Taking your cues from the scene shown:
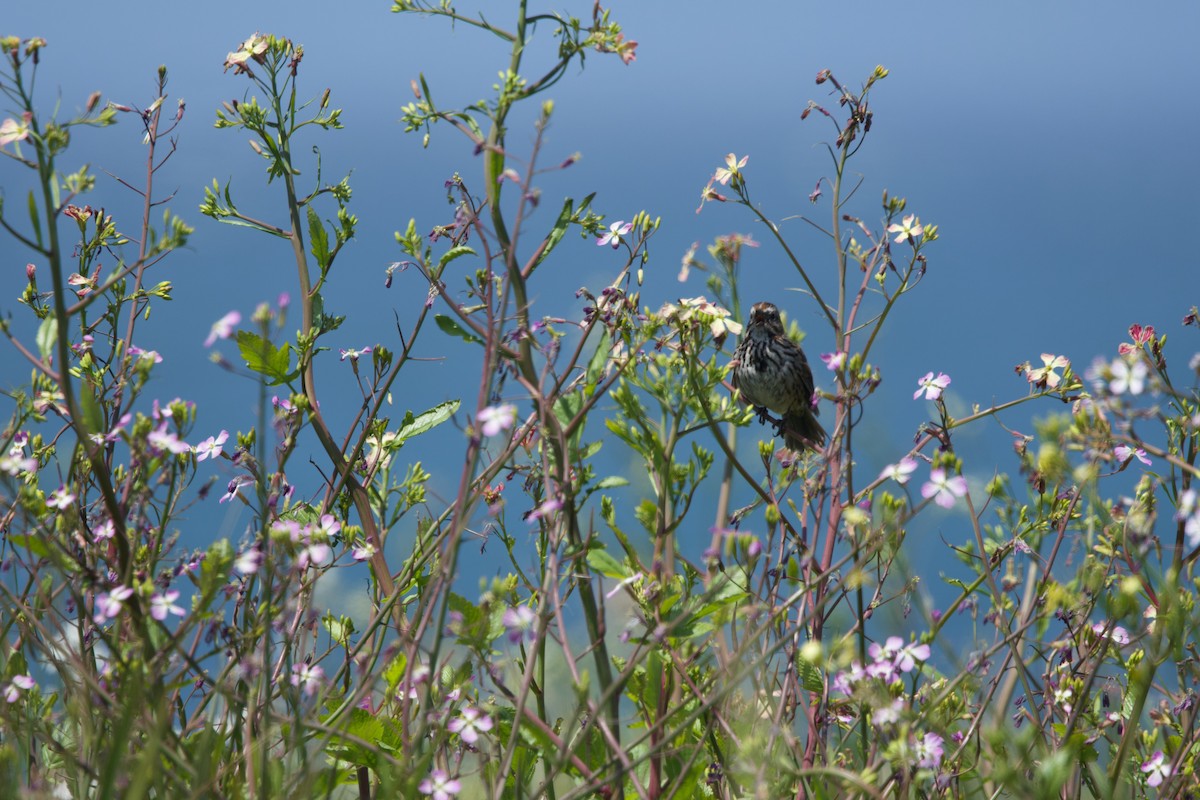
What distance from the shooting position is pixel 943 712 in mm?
2037

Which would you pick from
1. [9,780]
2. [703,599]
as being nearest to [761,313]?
[703,599]

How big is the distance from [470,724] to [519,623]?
34 cm

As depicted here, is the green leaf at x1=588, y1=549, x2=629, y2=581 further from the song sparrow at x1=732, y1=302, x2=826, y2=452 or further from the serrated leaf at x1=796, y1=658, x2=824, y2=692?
the song sparrow at x1=732, y1=302, x2=826, y2=452

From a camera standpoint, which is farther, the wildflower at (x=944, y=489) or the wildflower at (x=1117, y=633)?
the wildflower at (x=1117, y=633)

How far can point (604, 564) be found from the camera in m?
1.83

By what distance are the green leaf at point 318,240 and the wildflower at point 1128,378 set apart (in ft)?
5.57

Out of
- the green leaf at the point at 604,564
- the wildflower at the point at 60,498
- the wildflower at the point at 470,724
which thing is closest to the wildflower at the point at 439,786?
the wildflower at the point at 470,724

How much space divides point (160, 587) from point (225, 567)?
267mm

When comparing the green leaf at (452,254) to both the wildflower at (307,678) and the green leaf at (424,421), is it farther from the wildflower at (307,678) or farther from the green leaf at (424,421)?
the wildflower at (307,678)

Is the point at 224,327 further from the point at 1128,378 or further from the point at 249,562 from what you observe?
the point at 1128,378

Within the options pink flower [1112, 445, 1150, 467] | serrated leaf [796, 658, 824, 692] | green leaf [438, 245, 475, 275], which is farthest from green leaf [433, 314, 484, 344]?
pink flower [1112, 445, 1150, 467]

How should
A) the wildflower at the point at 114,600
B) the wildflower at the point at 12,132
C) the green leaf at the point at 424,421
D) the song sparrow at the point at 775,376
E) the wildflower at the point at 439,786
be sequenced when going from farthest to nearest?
the song sparrow at the point at 775,376 < the green leaf at the point at 424,421 < the wildflower at the point at 439,786 < the wildflower at the point at 12,132 < the wildflower at the point at 114,600

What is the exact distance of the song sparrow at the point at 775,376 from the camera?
3.85 m

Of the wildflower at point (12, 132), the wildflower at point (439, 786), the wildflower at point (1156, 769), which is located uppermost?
the wildflower at point (12, 132)
